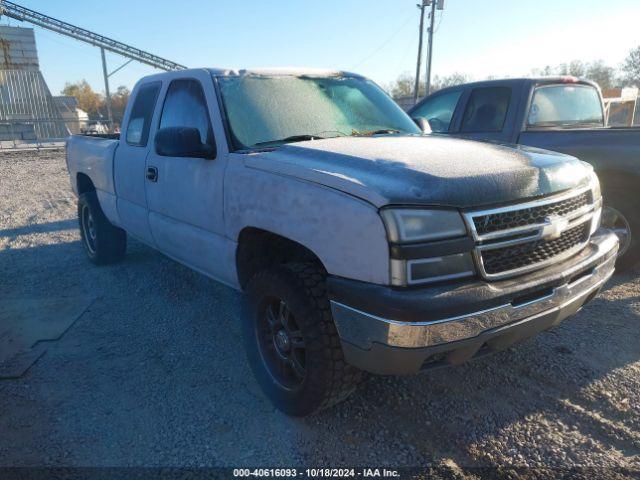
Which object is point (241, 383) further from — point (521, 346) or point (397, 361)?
point (521, 346)

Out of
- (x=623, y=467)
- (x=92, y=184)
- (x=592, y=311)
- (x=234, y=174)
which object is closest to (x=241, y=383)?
(x=234, y=174)

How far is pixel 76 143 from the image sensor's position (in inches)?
227

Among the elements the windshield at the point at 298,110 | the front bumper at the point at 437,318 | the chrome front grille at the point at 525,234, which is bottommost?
the front bumper at the point at 437,318

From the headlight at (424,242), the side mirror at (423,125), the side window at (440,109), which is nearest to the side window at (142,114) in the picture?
the side mirror at (423,125)

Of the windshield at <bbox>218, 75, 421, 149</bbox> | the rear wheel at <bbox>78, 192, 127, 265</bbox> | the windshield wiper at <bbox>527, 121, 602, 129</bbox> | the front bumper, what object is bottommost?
the rear wheel at <bbox>78, 192, 127, 265</bbox>

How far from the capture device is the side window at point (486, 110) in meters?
5.39

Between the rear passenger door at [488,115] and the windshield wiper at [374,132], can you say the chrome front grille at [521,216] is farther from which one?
the rear passenger door at [488,115]

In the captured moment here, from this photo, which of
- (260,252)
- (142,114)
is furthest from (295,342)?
(142,114)

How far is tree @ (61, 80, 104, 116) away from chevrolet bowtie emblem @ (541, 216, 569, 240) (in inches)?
3599

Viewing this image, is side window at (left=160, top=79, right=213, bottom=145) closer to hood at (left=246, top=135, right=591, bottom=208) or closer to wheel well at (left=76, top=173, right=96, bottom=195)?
hood at (left=246, top=135, right=591, bottom=208)

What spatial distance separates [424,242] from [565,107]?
4488 millimetres

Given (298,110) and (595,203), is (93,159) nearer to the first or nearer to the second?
(298,110)

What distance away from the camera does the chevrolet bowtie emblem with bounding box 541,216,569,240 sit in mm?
2386

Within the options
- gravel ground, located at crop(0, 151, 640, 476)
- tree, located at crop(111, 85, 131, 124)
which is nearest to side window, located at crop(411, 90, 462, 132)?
gravel ground, located at crop(0, 151, 640, 476)
